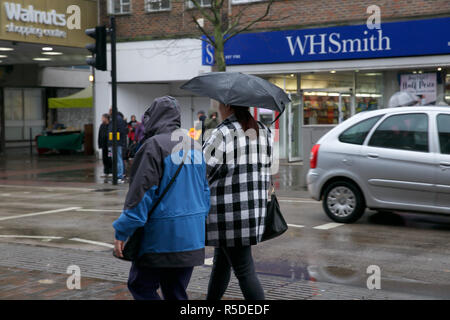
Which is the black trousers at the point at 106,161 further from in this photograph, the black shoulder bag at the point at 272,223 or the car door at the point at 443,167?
the black shoulder bag at the point at 272,223

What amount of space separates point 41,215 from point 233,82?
699cm

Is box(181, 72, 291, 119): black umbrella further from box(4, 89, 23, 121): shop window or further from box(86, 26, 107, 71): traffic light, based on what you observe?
box(4, 89, 23, 121): shop window

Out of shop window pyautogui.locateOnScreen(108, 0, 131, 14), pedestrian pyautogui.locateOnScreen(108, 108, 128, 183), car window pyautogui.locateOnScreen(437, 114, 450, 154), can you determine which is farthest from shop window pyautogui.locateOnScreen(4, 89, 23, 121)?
car window pyautogui.locateOnScreen(437, 114, 450, 154)

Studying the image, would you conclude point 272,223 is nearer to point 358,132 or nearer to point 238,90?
point 238,90

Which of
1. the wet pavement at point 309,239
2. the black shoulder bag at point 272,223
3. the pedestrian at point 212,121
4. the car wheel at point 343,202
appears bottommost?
the wet pavement at point 309,239

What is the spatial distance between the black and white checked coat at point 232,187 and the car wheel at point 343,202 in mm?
5142

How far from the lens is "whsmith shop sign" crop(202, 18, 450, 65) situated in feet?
57.3

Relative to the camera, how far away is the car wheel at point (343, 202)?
31.0 ft

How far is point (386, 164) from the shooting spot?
29.9 ft

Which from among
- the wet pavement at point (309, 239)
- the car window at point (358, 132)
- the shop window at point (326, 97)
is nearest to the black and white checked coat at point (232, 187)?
the wet pavement at point (309, 239)

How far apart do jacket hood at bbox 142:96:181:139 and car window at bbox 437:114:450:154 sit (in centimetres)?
576

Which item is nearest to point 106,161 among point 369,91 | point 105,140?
point 105,140

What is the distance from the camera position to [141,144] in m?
4.07
